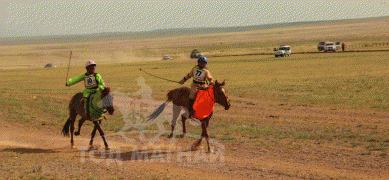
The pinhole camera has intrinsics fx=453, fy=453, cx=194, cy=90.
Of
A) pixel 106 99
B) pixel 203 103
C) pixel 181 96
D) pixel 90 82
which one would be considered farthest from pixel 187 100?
pixel 90 82

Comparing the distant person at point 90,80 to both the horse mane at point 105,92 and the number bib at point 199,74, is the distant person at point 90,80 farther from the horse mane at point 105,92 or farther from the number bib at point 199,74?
the number bib at point 199,74

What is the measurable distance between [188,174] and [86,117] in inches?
177

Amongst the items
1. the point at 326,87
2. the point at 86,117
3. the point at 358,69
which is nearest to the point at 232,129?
the point at 86,117

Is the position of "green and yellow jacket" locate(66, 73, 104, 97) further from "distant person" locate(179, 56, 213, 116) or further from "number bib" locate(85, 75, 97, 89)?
"distant person" locate(179, 56, 213, 116)

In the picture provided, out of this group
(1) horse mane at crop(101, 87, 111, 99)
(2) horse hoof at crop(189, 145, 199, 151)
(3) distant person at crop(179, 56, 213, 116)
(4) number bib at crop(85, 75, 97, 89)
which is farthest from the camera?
(2) horse hoof at crop(189, 145, 199, 151)

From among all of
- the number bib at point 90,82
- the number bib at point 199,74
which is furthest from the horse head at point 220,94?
the number bib at point 90,82

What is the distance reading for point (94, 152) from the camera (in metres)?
12.7

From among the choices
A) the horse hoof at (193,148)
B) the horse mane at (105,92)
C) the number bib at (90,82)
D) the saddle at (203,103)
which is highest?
the number bib at (90,82)

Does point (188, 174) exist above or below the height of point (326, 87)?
below

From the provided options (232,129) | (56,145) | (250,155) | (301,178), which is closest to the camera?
(301,178)

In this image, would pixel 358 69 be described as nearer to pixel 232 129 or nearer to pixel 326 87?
pixel 326 87

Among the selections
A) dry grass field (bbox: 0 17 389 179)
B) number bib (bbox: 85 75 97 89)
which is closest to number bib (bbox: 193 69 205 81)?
dry grass field (bbox: 0 17 389 179)

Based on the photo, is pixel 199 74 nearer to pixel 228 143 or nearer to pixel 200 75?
pixel 200 75

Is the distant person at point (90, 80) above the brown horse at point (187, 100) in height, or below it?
above
